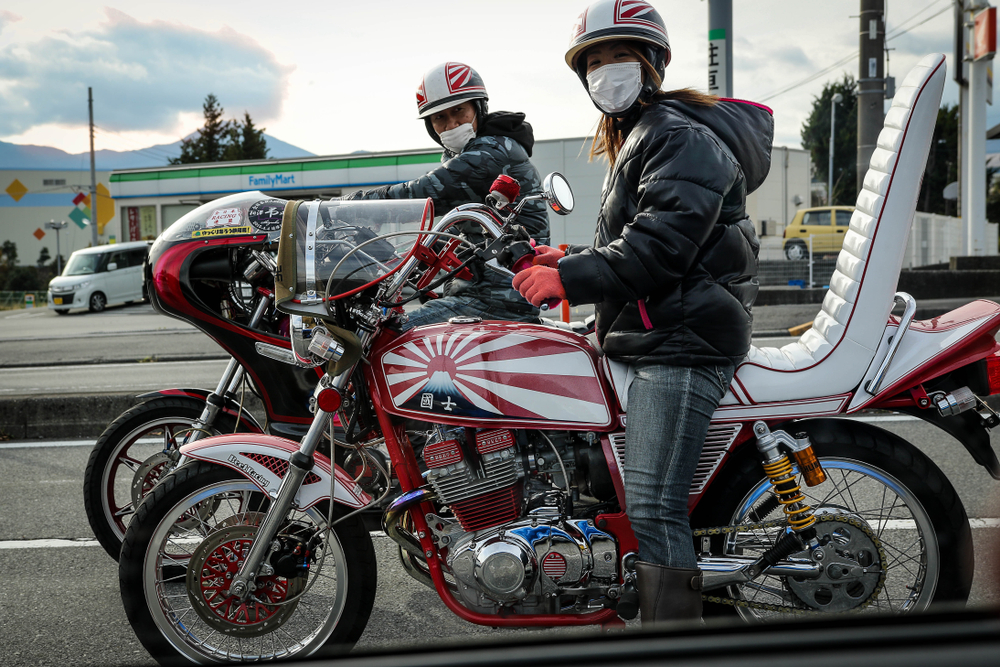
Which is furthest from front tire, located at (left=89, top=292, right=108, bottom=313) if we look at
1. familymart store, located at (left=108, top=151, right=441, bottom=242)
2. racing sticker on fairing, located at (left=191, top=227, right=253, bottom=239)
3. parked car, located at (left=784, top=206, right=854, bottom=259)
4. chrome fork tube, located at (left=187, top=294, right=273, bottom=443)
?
racing sticker on fairing, located at (left=191, top=227, right=253, bottom=239)

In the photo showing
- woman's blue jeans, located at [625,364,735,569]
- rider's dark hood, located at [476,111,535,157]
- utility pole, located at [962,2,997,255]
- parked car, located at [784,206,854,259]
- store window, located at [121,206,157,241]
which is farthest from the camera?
store window, located at [121,206,157,241]

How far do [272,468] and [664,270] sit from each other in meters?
1.40

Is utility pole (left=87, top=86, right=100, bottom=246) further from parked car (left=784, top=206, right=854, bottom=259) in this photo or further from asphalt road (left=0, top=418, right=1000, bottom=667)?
asphalt road (left=0, top=418, right=1000, bottom=667)

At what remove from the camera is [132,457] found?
360cm

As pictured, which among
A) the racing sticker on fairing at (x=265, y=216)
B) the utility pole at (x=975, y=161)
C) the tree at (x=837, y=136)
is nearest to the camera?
the racing sticker on fairing at (x=265, y=216)

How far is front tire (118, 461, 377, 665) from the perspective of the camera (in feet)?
8.32

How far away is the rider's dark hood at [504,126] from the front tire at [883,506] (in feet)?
6.47

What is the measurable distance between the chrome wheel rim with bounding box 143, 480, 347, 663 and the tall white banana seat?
4.59ft

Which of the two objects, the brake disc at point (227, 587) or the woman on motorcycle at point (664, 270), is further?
the brake disc at point (227, 587)

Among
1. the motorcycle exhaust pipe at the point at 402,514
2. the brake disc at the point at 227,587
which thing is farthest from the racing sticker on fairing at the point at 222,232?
the motorcycle exhaust pipe at the point at 402,514

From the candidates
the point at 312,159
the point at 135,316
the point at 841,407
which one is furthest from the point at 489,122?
the point at 312,159

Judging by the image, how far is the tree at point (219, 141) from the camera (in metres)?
57.7

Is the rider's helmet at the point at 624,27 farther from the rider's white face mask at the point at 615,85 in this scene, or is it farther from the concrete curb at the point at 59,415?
the concrete curb at the point at 59,415

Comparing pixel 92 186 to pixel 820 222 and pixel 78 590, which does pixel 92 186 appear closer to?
pixel 820 222
